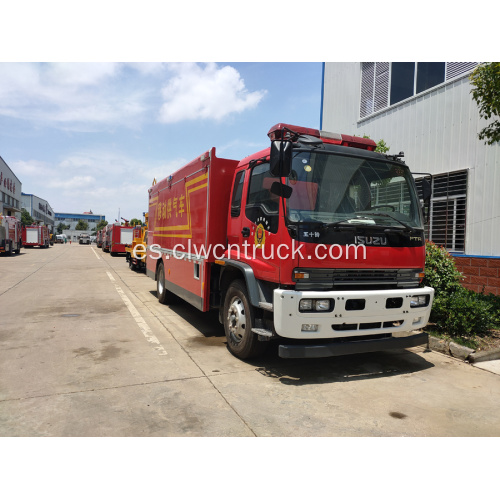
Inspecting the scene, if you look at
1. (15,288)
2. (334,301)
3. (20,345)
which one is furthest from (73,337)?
(15,288)

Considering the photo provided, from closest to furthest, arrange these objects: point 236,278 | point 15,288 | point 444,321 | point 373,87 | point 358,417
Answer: point 358,417 < point 236,278 < point 444,321 < point 15,288 < point 373,87

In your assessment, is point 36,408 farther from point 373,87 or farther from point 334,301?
point 373,87

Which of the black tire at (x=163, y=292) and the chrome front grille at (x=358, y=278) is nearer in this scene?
the chrome front grille at (x=358, y=278)

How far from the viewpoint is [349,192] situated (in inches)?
181

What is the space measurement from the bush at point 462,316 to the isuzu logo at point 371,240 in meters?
2.25

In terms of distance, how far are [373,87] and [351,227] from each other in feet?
34.2

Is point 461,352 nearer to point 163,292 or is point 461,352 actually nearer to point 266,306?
point 266,306

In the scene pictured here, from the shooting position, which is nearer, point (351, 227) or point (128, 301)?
point (351, 227)

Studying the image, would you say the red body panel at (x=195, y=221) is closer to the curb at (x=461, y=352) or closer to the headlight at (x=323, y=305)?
the headlight at (x=323, y=305)

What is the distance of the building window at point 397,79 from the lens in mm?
10211

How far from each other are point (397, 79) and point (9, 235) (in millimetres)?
28375

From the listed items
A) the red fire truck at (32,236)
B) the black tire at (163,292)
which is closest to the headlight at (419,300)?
the black tire at (163,292)

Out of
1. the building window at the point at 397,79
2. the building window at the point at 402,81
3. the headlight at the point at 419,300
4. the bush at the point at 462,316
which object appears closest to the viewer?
the headlight at the point at 419,300

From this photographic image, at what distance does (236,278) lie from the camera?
215 inches
